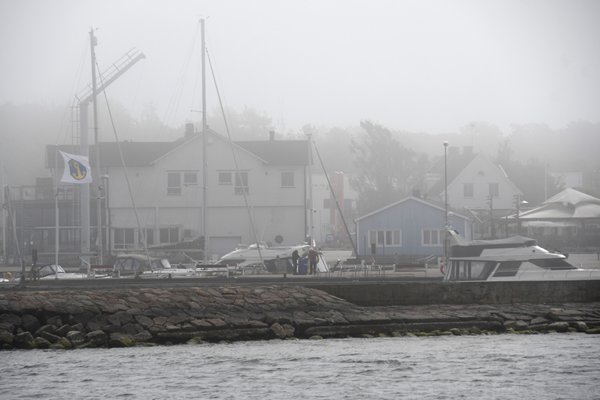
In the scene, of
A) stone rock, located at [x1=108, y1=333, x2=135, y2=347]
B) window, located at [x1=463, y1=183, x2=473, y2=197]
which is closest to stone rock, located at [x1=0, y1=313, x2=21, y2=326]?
stone rock, located at [x1=108, y1=333, x2=135, y2=347]

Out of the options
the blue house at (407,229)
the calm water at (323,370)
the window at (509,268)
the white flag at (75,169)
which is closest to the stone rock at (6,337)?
the calm water at (323,370)

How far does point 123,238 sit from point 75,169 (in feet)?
51.0

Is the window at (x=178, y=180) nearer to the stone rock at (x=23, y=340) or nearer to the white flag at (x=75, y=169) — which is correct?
the white flag at (x=75, y=169)

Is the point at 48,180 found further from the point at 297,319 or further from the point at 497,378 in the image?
the point at 497,378

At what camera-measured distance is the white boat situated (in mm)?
44000

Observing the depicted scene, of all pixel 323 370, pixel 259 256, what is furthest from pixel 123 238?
pixel 323 370

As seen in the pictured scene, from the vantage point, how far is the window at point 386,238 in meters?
77.8

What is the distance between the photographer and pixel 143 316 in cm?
3928

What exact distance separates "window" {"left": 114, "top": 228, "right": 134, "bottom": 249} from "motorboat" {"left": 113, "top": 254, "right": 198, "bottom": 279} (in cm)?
1969

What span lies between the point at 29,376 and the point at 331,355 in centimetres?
840

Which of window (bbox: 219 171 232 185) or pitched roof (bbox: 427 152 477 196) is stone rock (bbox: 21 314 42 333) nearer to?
window (bbox: 219 171 232 185)

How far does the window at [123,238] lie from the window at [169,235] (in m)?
2.00

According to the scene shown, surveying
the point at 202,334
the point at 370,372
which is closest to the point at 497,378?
the point at 370,372

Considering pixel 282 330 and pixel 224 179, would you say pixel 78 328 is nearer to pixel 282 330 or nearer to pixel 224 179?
pixel 282 330
